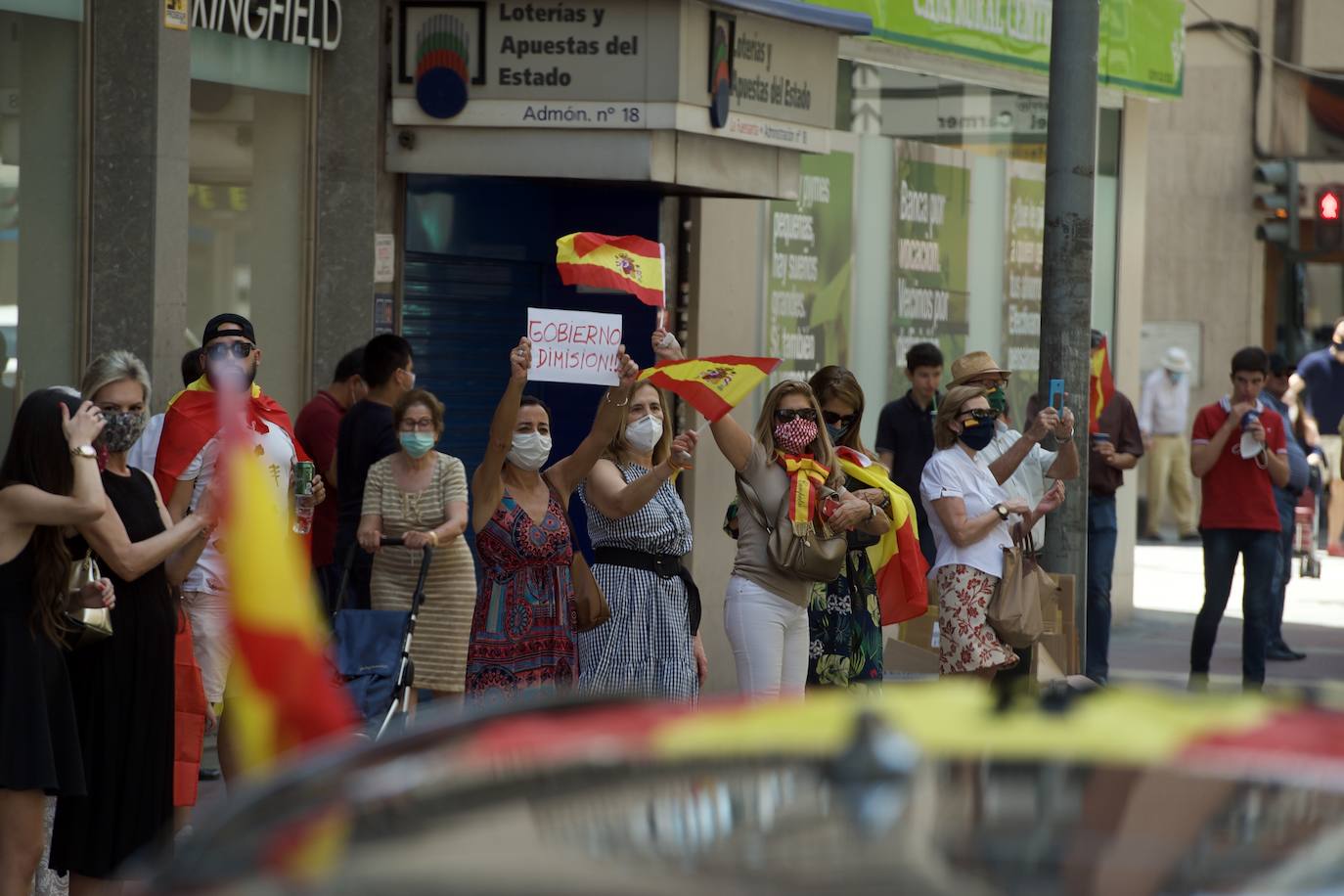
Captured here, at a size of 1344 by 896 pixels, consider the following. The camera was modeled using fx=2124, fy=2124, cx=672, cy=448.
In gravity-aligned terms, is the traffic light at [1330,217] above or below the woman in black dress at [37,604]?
above

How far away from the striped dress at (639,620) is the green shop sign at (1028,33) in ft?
18.7

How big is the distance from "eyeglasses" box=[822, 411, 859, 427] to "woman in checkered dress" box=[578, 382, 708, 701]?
3.23 ft

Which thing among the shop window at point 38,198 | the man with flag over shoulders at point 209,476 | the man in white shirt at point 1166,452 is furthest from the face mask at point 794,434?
the man in white shirt at point 1166,452

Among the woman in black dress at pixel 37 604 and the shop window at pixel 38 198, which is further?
the shop window at pixel 38 198

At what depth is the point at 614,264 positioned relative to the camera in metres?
8.50

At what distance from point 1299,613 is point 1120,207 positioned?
3427mm

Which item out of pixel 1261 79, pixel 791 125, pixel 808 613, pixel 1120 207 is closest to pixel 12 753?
pixel 808 613

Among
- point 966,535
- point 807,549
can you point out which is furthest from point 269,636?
Answer: point 966,535

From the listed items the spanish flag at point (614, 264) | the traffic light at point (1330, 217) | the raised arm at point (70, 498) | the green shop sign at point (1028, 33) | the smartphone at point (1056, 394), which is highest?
the green shop sign at point (1028, 33)

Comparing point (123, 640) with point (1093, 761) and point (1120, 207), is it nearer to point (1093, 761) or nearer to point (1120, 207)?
point (1093, 761)

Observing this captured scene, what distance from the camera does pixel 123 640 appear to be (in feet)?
19.9

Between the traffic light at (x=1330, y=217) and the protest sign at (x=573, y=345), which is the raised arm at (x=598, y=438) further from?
the traffic light at (x=1330, y=217)

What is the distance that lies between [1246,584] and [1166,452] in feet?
38.0

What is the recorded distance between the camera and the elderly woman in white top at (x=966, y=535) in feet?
28.1
